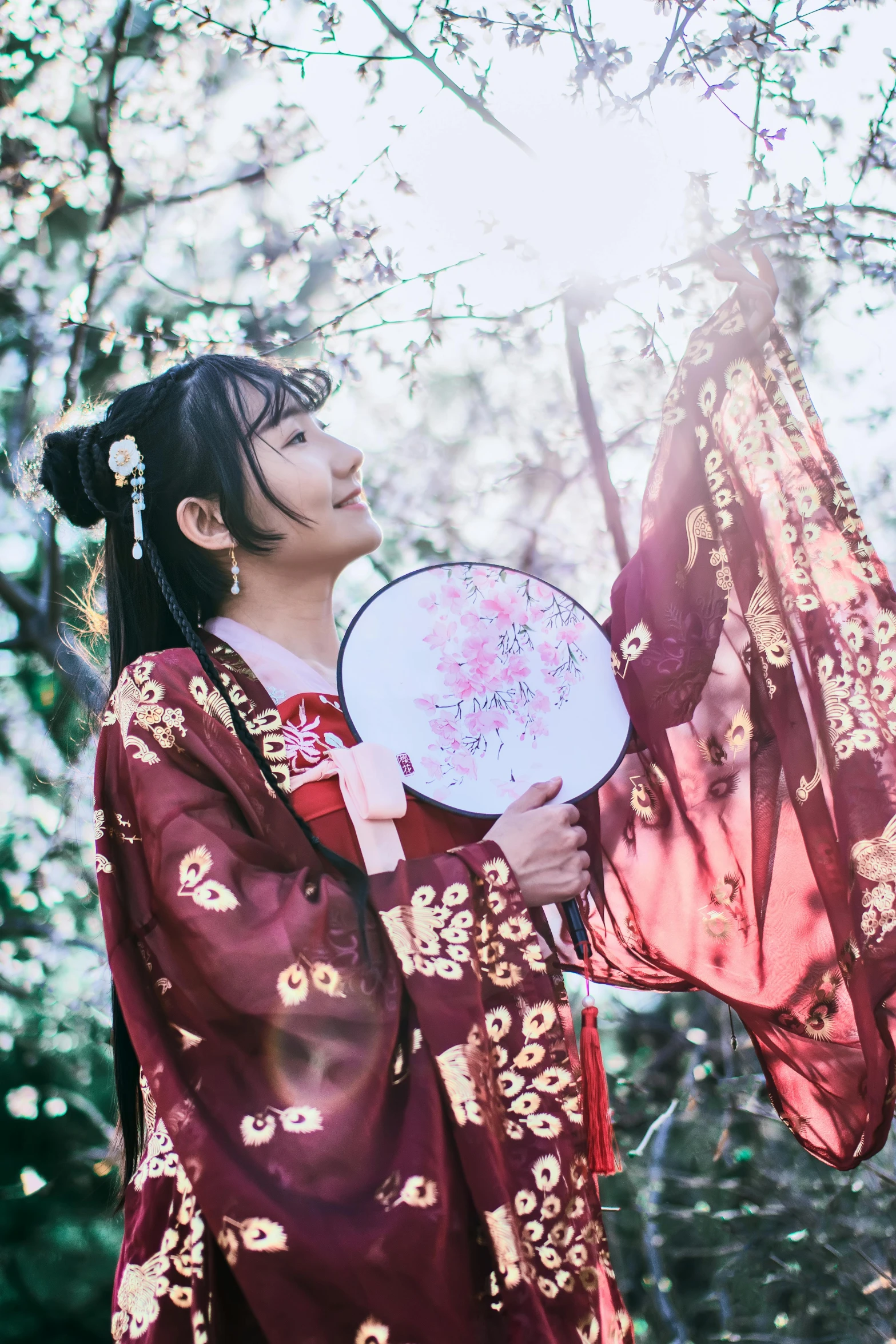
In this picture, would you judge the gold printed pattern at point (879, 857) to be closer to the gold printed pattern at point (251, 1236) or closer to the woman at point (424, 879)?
the woman at point (424, 879)

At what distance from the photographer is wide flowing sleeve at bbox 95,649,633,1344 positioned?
4.29ft

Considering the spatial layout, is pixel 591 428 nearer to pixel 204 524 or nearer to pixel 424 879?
pixel 204 524

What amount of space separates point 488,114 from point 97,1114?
3.57 meters

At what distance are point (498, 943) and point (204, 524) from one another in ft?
3.12

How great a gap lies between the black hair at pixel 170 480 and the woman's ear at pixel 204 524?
2 cm

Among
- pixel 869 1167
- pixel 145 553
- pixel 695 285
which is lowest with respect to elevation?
pixel 869 1167

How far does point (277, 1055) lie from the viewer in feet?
4.65

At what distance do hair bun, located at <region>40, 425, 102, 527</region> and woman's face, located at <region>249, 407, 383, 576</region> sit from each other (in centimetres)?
35

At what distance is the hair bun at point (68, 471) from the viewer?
2.10 metres

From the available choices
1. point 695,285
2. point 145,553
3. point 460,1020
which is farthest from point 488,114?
point 460,1020

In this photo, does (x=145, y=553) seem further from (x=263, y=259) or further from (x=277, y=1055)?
(x=263, y=259)

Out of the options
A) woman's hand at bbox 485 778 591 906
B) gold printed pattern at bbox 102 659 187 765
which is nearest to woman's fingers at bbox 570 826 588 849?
woman's hand at bbox 485 778 591 906

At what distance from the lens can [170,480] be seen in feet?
6.69

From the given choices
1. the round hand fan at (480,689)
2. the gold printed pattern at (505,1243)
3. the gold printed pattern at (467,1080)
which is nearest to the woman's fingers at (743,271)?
the round hand fan at (480,689)
